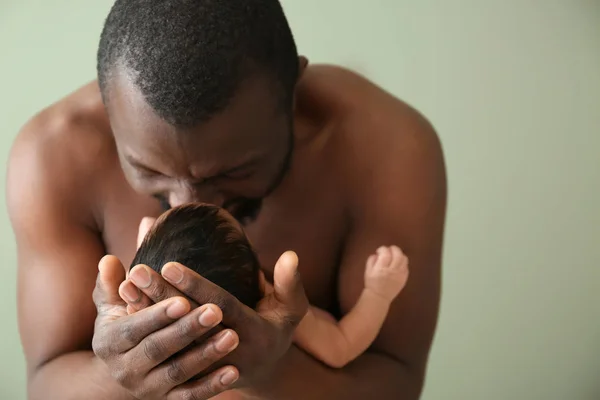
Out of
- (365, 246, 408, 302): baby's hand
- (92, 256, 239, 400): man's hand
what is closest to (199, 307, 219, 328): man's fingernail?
(92, 256, 239, 400): man's hand

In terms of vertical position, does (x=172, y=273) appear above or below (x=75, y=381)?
above

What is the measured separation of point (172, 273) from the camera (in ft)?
1.39

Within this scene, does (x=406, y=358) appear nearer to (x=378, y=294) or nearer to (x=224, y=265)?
(x=378, y=294)

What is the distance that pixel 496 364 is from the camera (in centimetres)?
126

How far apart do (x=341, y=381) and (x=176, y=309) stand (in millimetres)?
331

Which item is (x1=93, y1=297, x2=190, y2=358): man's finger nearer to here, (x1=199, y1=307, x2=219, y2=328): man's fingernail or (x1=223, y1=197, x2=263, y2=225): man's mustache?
(x1=199, y1=307, x2=219, y2=328): man's fingernail

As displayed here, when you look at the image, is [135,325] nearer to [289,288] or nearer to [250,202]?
[289,288]

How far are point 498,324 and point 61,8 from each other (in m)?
1.01

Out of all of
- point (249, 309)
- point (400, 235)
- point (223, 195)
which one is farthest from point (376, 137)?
point (249, 309)

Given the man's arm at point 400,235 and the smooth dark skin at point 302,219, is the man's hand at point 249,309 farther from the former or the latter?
the man's arm at point 400,235

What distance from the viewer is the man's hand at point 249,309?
0.43 meters

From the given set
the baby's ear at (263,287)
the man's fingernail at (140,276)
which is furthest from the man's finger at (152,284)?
the baby's ear at (263,287)

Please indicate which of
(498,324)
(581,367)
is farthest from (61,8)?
(581,367)

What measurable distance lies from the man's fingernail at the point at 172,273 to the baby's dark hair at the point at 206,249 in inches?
2.9
